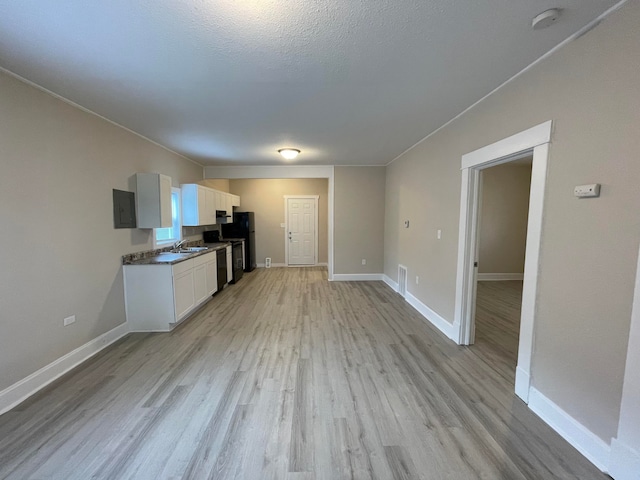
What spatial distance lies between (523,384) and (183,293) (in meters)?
3.76

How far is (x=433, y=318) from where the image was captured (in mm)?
3598

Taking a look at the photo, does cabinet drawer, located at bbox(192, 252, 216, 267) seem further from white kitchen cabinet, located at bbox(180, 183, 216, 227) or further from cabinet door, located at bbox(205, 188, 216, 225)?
cabinet door, located at bbox(205, 188, 216, 225)

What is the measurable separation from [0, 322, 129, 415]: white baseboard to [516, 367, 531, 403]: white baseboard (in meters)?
3.88

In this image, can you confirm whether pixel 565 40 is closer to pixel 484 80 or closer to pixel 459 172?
pixel 484 80

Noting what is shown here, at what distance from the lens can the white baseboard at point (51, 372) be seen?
2.00m

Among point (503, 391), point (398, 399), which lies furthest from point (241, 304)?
point (503, 391)

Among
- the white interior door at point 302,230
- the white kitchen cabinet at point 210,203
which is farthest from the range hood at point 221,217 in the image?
the white interior door at point 302,230

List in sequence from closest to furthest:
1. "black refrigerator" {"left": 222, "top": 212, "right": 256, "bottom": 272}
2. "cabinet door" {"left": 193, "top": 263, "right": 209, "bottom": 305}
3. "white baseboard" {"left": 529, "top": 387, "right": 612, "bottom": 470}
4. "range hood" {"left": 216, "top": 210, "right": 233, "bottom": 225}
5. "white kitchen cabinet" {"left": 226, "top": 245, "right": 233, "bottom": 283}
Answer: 1. "white baseboard" {"left": 529, "top": 387, "right": 612, "bottom": 470}
2. "cabinet door" {"left": 193, "top": 263, "right": 209, "bottom": 305}
3. "white kitchen cabinet" {"left": 226, "top": 245, "right": 233, "bottom": 283}
4. "range hood" {"left": 216, "top": 210, "right": 233, "bottom": 225}
5. "black refrigerator" {"left": 222, "top": 212, "right": 256, "bottom": 272}

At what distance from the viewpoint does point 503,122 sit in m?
2.28

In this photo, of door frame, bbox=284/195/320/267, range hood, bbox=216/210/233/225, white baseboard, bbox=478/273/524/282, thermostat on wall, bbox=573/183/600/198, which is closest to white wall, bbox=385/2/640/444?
thermostat on wall, bbox=573/183/600/198

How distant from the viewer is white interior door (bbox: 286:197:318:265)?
775 centimetres

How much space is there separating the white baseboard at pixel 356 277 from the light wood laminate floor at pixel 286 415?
2779 millimetres

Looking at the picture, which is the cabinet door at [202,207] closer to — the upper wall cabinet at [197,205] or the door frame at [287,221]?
the upper wall cabinet at [197,205]

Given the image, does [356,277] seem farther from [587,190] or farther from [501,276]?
[587,190]
